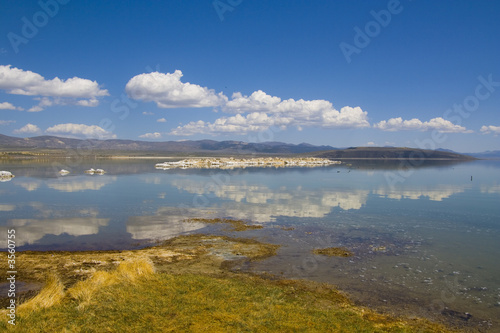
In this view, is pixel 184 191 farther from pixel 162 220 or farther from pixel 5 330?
pixel 5 330

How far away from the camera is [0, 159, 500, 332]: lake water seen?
44.7 ft

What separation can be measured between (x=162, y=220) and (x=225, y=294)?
53.6ft

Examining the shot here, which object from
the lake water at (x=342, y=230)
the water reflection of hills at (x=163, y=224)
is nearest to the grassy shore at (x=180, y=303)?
the lake water at (x=342, y=230)

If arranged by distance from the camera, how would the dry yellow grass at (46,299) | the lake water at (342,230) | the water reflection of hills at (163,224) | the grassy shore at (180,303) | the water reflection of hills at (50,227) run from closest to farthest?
the grassy shore at (180,303), the dry yellow grass at (46,299), the lake water at (342,230), the water reflection of hills at (50,227), the water reflection of hills at (163,224)

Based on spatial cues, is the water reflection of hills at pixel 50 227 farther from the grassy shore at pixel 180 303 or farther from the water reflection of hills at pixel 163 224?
the grassy shore at pixel 180 303

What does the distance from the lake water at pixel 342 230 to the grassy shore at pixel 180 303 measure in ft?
5.26

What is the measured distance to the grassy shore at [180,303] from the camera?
9.61m

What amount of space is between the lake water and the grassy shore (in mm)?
1605

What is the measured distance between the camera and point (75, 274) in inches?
566

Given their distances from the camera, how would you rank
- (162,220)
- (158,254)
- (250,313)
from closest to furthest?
(250,313)
(158,254)
(162,220)

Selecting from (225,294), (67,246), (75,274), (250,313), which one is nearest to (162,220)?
(67,246)

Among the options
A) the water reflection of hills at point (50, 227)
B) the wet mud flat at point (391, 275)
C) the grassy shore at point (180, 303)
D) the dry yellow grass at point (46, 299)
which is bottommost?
the water reflection of hills at point (50, 227)

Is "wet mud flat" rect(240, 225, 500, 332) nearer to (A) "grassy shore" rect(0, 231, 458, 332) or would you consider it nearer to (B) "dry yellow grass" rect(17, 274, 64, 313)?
(A) "grassy shore" rect(0, 231, 458, 332)

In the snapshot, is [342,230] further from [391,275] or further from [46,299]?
[46,299]
